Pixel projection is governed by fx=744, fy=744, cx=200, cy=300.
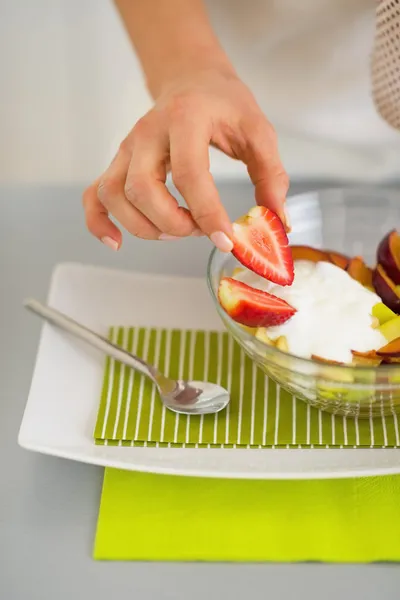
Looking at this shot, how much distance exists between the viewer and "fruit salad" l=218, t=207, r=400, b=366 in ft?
2.47

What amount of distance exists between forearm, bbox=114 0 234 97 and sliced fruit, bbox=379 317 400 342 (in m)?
0.34

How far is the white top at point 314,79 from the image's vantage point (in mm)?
1050

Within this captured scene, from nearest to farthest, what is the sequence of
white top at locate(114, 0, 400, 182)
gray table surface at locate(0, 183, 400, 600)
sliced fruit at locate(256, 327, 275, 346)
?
1. gray table surface at locate(0, 183, 400, 600)
2. sliced fruit at locate(256, 327, 275, 346)
3. white top at locate(114, 0, 400, 182)

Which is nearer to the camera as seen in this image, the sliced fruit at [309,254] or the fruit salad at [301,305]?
the fruit salad at [301,305]

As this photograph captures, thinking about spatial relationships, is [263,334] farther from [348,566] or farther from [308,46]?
[308,46]

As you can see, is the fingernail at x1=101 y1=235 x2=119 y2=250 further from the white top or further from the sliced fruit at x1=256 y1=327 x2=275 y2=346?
the white top

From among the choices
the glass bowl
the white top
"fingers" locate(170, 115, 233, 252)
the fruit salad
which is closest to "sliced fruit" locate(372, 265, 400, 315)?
the fruit salad

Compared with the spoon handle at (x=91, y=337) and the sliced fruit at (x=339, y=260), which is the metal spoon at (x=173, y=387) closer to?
the spoon handle at (x=91, y=337)

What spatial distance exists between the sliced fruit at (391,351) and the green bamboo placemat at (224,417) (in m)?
0.07

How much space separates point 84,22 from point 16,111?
10.9 inches

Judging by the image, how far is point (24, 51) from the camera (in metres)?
1.77

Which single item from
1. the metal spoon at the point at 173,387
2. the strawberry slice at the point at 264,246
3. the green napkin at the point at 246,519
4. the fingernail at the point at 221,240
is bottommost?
the green napkin at the point at 246,519

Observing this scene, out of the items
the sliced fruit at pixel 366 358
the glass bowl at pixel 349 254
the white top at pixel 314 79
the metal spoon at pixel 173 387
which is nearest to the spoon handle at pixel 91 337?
the metal spoon at pixel 173 387

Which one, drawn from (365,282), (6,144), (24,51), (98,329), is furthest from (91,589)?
(24,51)
